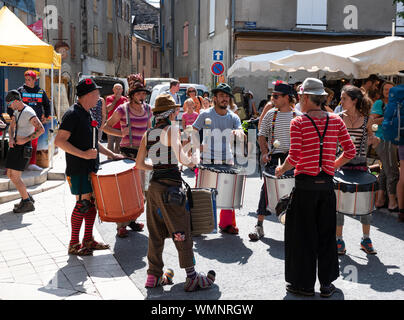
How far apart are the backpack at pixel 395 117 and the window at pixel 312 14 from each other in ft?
55.9

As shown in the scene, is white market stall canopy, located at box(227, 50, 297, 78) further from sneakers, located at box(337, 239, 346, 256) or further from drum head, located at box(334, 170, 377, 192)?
sneakers, located at box(337, 239, 346, 256)

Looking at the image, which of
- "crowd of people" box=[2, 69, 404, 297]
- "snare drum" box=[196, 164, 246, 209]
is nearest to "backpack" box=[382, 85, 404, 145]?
"crowd of people" box=[2, 69, 404, 297]

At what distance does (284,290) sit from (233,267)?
2.47ft

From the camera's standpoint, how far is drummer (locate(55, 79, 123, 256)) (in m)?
5.18

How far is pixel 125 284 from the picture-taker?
4.60 metres

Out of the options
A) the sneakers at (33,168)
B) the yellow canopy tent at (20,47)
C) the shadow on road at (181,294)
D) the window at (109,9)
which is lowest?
the shadow on road at (181,294)

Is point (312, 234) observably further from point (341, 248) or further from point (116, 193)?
point (116, 193)

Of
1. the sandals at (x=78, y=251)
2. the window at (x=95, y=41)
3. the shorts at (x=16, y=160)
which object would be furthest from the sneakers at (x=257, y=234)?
the window at (x=95, y=41)

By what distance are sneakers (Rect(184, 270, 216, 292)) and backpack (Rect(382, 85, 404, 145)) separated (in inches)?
148

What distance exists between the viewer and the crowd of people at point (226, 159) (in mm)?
4320

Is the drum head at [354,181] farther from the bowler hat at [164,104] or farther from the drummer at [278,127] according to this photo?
the bowler hat at [164,104]

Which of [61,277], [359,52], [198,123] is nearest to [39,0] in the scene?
[359,52]

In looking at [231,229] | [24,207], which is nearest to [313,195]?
[231,229]

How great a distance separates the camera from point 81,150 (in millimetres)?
5238
